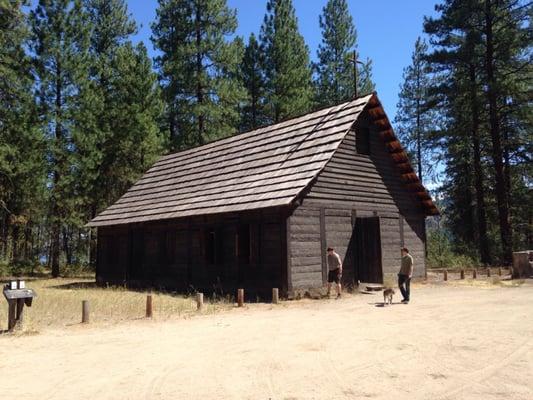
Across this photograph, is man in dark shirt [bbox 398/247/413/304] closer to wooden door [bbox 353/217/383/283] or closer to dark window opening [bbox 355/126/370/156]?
wooden door [bbox 353/217/383/283]

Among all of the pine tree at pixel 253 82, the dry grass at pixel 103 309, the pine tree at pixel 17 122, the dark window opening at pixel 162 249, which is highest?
the pine tree at pixel 253 82

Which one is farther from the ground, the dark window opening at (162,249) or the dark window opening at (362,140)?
Answer: the dark window opening at (362,140)

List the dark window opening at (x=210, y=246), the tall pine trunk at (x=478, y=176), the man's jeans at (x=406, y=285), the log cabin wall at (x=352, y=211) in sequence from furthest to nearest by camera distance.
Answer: the tall pine trunk at (x=478, y=176)
the dark window opening at (x=210, y=246)
the log cabin wall at (x=352, y=211)
the man's jeans at (x=406, y=285)

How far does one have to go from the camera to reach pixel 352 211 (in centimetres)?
1872

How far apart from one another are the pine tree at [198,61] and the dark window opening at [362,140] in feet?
56.2

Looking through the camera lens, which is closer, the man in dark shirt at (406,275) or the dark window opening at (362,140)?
the man in dark shirt at (406,275)

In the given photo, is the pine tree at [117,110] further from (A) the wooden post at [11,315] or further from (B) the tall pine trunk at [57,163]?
(A) the wooden post at [11,315]

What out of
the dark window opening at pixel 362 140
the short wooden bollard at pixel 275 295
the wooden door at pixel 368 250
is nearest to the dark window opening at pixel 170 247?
the short wooden bollard at pixel 275 295

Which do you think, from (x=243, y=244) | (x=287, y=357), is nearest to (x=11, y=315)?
(x=287, y=357)

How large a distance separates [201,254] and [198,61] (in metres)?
20.7

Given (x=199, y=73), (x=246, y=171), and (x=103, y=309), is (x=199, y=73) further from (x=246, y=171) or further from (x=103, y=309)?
(x=103, y=309)

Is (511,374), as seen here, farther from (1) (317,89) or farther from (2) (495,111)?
(1) (317,89)

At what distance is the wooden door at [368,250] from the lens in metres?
19.2

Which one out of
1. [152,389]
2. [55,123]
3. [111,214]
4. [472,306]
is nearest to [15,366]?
[152,389]
